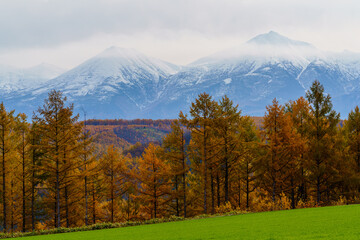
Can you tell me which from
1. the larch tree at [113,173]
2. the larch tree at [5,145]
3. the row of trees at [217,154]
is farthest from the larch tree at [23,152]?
the larch tree at [113,173]

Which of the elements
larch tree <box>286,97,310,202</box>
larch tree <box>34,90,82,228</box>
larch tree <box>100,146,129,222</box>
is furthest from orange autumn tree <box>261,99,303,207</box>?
larch tree <box>34,90,82,228</box>

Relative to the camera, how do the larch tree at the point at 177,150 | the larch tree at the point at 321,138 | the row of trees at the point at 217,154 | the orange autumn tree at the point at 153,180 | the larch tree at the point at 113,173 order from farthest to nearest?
the larch tree at the point at 113,173 → the orange autumn tree at the point at 153,180 → the larch tree at the point at 177,150 → the larch tree at the point at 321,138 → the row of trees at the point at 217,154

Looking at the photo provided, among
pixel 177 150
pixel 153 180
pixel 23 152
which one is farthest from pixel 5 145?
pixel 177 150

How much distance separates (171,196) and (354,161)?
18196mm

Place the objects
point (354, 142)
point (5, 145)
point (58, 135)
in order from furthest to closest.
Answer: point (354, 142) → point (5, 145) → point (58, 135)

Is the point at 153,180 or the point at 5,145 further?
the point at 153,180

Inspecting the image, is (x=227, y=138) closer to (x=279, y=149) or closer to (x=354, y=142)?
(x=279, y=149)

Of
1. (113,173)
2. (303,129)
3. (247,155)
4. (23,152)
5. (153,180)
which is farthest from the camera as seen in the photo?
(113,173)

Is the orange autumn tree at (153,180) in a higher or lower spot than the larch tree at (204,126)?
lower

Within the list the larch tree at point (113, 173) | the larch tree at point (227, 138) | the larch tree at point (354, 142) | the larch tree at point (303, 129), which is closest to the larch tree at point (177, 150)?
the larch tree at point (227, 138)

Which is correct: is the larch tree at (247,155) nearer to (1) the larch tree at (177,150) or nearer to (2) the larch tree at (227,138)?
(2) the larch tree at (227,138)

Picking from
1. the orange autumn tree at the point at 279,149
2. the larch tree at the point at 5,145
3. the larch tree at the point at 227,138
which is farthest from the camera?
the larch tree at the point at 5,145

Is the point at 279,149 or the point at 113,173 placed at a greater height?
the point at 279,149

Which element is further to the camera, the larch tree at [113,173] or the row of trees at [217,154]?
the larch tree at [113,173]
